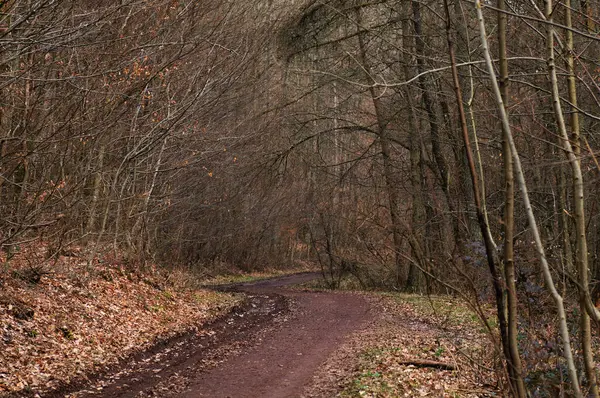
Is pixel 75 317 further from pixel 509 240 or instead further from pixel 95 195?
pixel 509 240

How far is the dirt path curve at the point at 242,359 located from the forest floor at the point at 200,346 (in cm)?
2

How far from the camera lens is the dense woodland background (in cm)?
457

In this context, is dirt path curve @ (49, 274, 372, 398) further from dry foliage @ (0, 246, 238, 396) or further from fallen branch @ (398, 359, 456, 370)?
fallen branch @ (398, 359, 456, 370)

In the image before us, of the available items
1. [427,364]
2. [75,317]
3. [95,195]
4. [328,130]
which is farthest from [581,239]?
[328,130]

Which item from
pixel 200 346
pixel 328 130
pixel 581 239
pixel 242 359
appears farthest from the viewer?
pixel 328 130

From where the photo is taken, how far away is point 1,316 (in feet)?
28.4

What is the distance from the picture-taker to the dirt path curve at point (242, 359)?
289 inches

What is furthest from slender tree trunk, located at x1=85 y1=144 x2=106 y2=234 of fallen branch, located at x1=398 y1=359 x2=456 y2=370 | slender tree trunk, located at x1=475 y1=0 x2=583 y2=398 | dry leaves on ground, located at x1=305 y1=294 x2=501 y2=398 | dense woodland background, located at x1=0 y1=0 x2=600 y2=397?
slender tree trunk, located at x1=475 y1=0 x2=583 y2=398

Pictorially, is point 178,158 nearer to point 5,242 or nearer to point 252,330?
point 252,330

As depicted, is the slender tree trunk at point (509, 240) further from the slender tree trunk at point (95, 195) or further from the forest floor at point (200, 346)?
the slender tree trunk at point (95, 195)

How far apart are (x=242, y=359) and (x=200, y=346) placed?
1275mm

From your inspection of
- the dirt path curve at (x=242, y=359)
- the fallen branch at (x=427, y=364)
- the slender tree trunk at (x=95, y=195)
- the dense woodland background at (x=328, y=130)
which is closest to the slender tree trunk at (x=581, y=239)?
the dense woodland background at (x=328, y=130)

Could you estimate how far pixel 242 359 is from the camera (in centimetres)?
912

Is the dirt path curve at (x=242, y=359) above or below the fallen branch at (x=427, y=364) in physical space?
below
